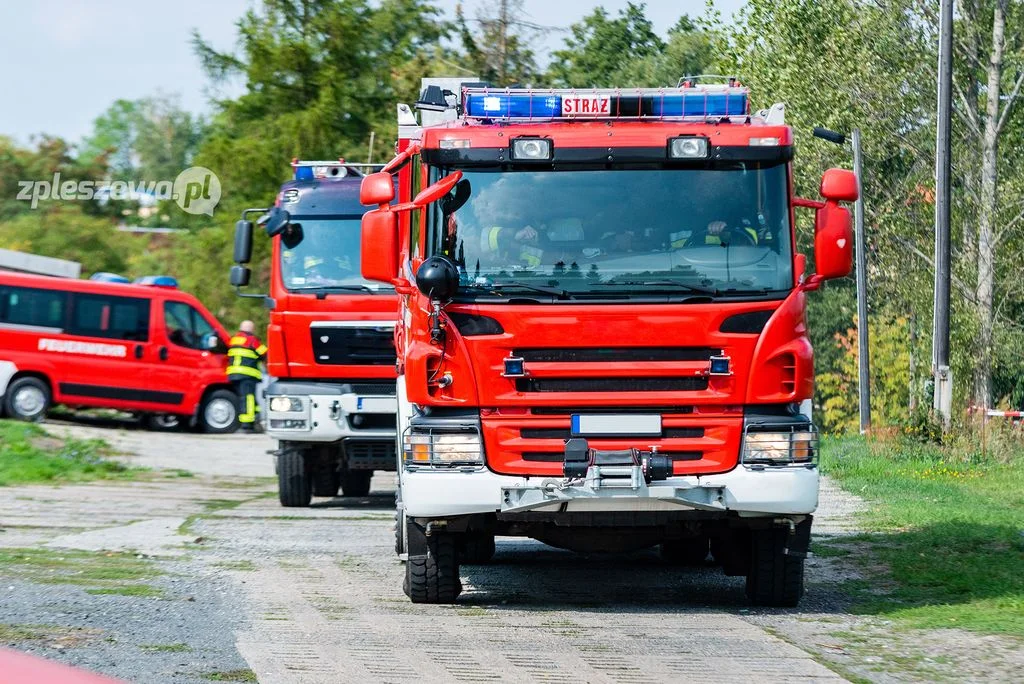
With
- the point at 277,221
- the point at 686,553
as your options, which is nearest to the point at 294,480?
the point at 277,221

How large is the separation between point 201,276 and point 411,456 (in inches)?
1374

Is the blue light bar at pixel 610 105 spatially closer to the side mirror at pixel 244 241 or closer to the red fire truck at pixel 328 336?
the red fire truck at pixel 328 336

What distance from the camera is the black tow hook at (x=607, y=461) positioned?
8688 mm

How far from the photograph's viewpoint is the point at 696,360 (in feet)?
28.7

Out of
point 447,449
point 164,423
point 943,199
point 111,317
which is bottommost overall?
point 164,423

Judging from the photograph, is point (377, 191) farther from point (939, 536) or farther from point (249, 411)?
point (249, 411)

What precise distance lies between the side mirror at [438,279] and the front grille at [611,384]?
2.13ft

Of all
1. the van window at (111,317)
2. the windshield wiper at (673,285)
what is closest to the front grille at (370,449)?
the windshield wiper at (673,285)

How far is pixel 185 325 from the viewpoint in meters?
27.7

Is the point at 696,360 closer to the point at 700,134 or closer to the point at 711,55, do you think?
the point at 700,134

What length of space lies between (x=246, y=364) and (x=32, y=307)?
4060 mm

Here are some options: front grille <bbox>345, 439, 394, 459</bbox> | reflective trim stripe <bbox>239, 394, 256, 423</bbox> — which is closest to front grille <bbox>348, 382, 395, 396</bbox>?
front grille <bbox>345, 439, 394, 459</bbox>

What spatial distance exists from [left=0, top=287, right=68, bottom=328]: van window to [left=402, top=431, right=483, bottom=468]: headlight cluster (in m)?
19.2

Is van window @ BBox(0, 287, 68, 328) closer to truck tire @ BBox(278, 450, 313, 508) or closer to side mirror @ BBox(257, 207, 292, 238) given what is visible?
truck tire @ BBox(278, 450, 313, 508)
